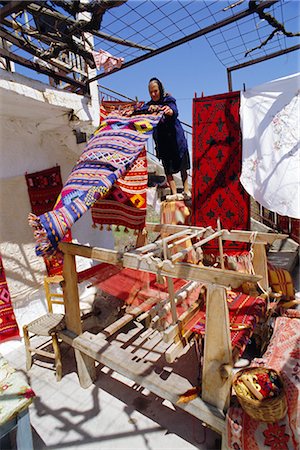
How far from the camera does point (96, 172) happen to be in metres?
2.91

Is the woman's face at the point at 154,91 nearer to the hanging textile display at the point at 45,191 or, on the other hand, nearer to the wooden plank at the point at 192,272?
the hanging textile display at the point at 45,191

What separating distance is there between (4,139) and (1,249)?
1623 mm

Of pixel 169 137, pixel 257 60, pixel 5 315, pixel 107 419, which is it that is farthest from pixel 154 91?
pixel 107 419

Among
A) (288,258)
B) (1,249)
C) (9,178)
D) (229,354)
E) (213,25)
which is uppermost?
(213,25)

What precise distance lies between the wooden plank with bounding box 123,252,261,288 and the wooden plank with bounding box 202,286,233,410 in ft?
0.29

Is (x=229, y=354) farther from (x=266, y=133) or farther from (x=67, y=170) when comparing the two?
(x=67, y=170)

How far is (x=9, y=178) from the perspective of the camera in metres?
4.32

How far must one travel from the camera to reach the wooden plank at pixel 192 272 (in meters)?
2.00

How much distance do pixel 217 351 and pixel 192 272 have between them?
63cm

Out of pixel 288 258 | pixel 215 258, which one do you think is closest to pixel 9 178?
pixel 215 258

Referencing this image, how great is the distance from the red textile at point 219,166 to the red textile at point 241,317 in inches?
34.6

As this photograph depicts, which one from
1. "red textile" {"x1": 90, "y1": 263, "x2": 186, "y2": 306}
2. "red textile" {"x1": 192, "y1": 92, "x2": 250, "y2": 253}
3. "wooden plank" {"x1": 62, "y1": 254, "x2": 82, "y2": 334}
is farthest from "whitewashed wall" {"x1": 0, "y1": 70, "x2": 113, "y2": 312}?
"red textile" {"x1": 192, "y1": 92, "x2": 250, "y2": 253}

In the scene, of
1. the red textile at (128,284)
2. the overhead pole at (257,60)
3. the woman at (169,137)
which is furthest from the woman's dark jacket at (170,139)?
the red textile at (128,284)

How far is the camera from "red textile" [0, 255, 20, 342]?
13.7ft
